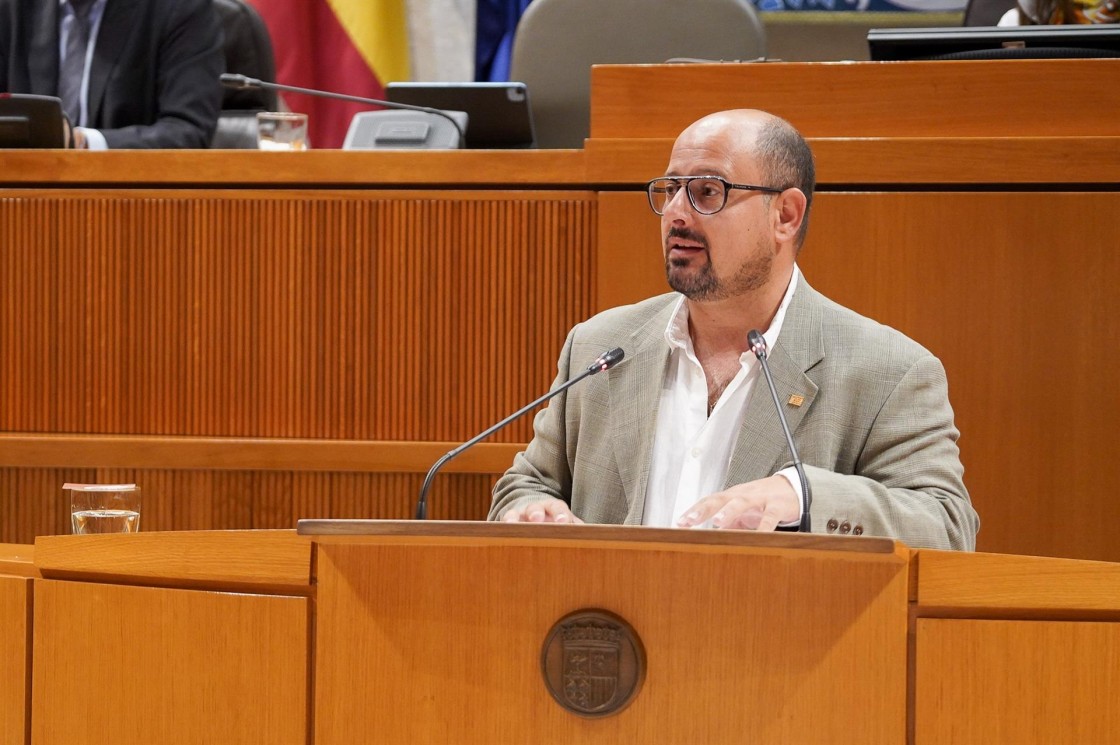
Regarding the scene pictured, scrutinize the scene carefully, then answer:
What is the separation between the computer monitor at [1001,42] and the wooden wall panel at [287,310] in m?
0.57

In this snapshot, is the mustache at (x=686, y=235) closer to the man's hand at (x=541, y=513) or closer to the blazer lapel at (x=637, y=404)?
the blazer lapel at (x=637, y=404)

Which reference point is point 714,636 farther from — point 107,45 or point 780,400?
point 107,45

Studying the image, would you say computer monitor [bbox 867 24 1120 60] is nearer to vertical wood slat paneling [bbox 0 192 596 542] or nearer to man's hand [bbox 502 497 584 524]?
vertical wood slat paneling [bbox 0 192 596 542]

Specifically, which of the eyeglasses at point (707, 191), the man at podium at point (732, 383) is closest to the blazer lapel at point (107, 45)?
the man at podium at point (732, 383)

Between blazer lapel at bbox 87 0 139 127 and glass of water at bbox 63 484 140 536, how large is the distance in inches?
54.1

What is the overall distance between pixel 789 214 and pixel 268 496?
3.37ft

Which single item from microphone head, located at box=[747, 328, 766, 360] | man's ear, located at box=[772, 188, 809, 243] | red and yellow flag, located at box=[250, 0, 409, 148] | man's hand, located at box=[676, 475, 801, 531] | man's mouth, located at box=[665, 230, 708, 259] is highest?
red and yellow flag, located at box=[250, 0, 409, 148]

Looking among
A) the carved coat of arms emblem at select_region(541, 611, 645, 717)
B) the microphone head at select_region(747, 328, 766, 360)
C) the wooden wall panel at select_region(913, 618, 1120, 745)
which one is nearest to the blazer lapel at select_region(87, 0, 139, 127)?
the microphone head at select_region(747, 328, 766, 360)

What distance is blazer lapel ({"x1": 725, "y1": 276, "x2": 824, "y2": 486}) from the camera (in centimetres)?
171

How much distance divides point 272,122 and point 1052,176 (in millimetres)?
1394

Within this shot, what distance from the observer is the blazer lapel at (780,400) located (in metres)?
1.71

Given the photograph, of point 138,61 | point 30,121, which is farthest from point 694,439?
point 138,61

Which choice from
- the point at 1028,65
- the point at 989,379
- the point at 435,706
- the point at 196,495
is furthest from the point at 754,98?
the point at 435,706

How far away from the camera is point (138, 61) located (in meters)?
3.05
